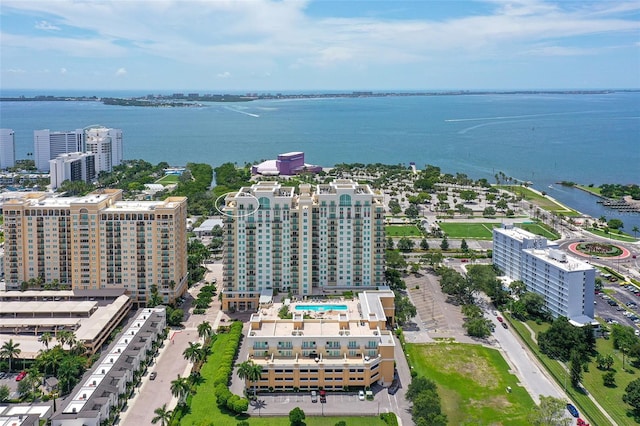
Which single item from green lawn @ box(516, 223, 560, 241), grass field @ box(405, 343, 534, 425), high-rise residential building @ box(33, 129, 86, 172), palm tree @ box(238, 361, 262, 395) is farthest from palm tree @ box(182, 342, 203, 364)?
high-rise residential building @ box(33, 129, 86, 172)

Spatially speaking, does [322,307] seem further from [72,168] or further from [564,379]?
[72,168]

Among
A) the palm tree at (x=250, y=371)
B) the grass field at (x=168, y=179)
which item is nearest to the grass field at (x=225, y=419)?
the palm tree at (x=250, y=371)

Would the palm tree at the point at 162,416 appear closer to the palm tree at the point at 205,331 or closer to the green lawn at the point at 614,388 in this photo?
the palm tree at the point at 205,331

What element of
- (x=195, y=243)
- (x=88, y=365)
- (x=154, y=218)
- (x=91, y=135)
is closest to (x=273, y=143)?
(x=91, y=135)

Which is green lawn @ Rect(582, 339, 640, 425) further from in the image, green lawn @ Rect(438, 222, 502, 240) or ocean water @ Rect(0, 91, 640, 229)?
ocean water @ Rect(0, 91, 640, 229)

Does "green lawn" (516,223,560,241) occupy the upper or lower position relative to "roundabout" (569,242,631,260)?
upper

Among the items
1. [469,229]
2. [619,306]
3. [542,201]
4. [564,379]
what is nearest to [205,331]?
[564,379]
